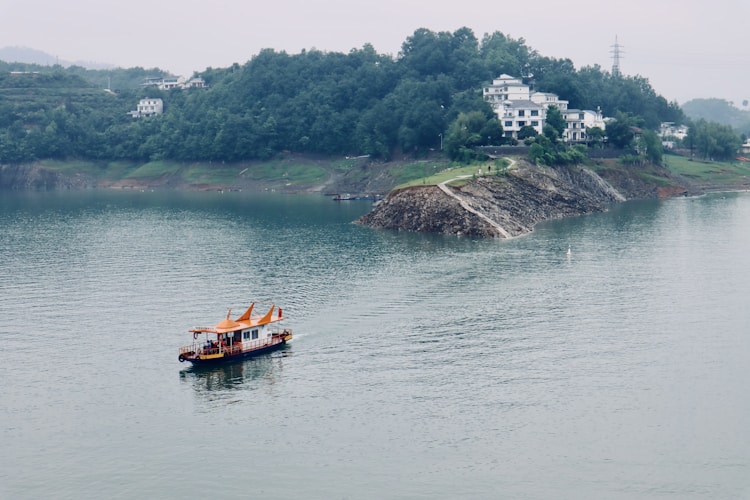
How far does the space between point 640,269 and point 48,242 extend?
85704 millimetres

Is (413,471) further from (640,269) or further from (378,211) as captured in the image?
(378,211)

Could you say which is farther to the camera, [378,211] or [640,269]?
[378,211]

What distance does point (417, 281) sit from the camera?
102875mm

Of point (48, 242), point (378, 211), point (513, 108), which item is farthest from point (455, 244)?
point (513, 108)

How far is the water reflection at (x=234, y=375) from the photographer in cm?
6938

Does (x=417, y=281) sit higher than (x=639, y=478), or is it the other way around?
(x=417, y=281)

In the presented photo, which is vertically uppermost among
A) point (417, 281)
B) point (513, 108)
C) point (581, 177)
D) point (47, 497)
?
point (513, 108)

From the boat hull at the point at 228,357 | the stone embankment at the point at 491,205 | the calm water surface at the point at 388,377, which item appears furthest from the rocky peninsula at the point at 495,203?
the boat hull at the point at 228,357

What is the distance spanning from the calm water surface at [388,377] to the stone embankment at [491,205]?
61.5 ft

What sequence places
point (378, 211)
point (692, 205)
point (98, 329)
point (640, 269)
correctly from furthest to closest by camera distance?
point (692, 205)
point (378, 211)
point (640, 269)
point (98, 329)

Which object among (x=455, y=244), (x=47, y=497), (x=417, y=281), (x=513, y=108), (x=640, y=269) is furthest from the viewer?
(x=513, y=108)

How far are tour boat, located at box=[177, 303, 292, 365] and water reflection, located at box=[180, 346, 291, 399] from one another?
76 centimetres

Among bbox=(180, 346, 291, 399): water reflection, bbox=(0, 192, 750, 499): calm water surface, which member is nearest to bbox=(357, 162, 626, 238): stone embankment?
bbox=(0, 192, 750, 499): calm water surface

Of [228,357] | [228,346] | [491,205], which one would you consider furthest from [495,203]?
[228,357]
